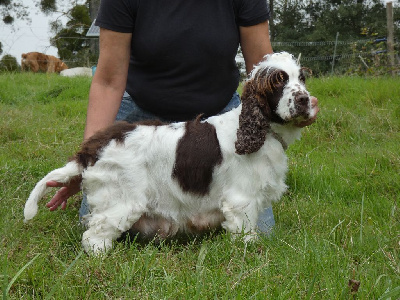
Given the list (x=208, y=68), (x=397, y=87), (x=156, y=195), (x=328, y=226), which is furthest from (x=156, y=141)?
(x=397, y=87)

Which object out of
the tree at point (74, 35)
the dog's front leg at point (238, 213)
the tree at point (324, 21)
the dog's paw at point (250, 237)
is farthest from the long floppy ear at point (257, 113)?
the tree at point (324, 21)

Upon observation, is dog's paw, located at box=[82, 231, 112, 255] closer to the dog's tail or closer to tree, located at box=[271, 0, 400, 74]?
the dog's tail

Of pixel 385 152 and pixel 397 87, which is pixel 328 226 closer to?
pixel 385 152

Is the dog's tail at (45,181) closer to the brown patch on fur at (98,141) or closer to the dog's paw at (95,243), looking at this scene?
the brown patch on fur at (98,141)

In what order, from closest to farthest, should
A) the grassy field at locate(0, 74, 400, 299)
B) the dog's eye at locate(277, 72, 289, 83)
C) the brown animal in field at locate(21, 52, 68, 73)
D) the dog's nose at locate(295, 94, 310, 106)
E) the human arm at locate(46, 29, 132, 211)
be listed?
the grassy field at locate(0, 74, 400, 299) < the dog's nose at locate(295, 94, 310, 106) < the dog's eye at locate(277, 72, 289, 83) < the human arm at locate(46, 29, 132, 211) < the brown animal in field at locate(21, 52, 68, 73)

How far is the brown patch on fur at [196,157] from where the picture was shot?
2.94 m

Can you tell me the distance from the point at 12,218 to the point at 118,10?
153 centimetres

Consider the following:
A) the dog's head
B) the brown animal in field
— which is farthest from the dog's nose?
the brown animal in field

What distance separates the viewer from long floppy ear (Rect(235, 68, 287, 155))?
2.83 metres

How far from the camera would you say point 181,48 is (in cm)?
353

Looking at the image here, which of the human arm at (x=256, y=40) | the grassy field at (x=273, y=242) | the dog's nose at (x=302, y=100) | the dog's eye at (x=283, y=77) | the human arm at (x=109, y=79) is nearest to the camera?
the grassy field at (x=273, y=242)

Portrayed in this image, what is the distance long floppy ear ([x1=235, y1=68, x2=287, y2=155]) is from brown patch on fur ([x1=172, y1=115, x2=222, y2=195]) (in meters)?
0.16

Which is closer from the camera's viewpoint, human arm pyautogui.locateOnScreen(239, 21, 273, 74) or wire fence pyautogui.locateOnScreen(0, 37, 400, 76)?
human arm pyautogui.locateOnScreen(239, 21, 273, 74)

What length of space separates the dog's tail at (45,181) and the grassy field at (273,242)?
17 centimetres
